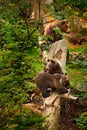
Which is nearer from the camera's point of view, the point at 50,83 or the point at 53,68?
the point at 50,83

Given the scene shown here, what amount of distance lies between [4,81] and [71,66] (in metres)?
7.40

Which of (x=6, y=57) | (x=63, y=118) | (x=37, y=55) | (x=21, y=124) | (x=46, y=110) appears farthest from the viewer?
(x=37, y=55)

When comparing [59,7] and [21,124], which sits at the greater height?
[59,7]

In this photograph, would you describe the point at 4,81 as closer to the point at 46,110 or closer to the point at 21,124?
the point at 21,124

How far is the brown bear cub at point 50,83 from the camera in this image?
25.6 ft

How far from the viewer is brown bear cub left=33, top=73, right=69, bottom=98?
7.79m

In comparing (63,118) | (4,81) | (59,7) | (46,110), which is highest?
(59,7)

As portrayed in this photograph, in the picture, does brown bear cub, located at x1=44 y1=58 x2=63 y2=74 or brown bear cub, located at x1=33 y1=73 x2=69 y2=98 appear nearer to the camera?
brown bear cub, located at x1=33 y1=73 x2=69 y2=98

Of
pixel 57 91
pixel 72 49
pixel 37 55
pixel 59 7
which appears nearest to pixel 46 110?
pixel 57 91

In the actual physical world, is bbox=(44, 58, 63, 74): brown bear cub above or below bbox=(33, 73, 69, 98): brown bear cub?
above

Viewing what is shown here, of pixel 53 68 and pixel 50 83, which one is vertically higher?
pixel 53 68

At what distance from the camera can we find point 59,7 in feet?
34.9

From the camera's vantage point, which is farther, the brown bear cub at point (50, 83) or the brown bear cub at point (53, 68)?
the brown bear cub at point (53, 68)

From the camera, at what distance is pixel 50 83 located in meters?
7.82
